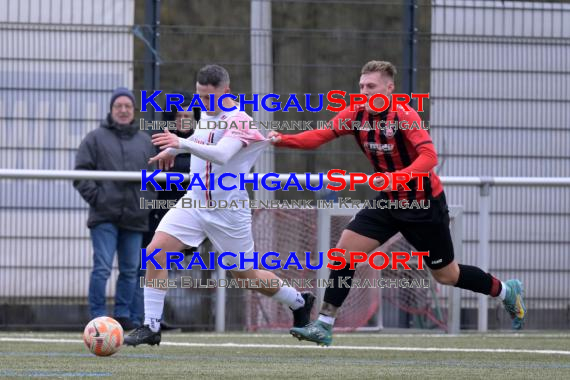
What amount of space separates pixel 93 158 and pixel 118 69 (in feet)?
4.56

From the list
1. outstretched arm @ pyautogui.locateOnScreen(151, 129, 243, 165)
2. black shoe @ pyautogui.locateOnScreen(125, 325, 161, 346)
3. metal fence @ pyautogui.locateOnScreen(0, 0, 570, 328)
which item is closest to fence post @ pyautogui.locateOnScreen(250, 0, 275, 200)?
metal fence @ pyautogui.locateOnScreen(0, 0, 570, 328)

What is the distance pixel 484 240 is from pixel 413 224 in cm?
341

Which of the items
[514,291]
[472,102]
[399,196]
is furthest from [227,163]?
[472,102]

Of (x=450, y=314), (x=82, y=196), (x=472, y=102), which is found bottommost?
(x=450, y=314)

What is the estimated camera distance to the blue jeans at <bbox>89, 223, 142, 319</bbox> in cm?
1125

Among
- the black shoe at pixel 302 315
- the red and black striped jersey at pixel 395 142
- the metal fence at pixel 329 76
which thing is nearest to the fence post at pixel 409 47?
the metal fence at pixel 329 76

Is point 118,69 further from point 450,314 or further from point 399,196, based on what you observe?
point 399,196

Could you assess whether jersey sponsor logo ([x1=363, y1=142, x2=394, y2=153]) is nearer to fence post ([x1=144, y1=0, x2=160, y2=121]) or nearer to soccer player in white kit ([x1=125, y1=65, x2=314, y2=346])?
soccer player in white kit ([x1=125, y1=65, x2=314, y2=346])

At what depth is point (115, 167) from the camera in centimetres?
1161

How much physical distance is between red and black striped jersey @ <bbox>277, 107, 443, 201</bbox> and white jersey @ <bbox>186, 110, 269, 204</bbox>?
0.29 m

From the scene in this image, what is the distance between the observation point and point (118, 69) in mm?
12719

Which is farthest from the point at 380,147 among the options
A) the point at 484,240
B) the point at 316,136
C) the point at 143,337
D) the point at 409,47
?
the point at 409,47

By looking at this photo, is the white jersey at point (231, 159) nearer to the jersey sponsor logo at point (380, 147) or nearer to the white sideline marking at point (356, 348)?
the jersey sponsor logo at point (380, 147)

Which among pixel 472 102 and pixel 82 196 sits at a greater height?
pixel 472 102
